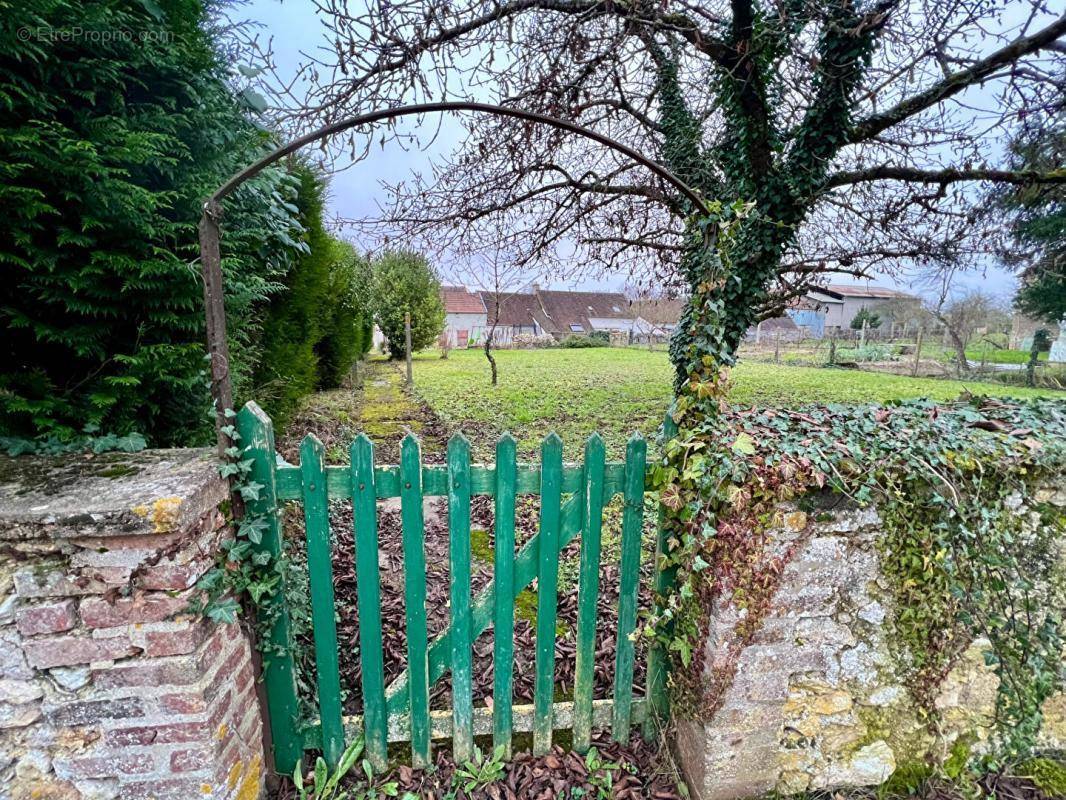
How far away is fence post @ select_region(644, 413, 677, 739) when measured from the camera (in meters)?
1.88

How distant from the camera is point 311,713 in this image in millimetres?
1986

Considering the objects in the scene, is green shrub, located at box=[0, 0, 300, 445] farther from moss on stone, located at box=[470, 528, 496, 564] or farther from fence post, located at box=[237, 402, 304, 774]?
moss on stone, located at box=[470, 528, 496, 564]

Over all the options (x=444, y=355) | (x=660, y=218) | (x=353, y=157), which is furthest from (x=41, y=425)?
(x=444, y=355)

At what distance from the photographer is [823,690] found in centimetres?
179

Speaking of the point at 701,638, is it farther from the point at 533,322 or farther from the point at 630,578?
the point at 533,322

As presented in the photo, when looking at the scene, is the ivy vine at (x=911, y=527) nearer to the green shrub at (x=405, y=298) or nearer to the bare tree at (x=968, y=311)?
the green shrub at (x=405, y=298)

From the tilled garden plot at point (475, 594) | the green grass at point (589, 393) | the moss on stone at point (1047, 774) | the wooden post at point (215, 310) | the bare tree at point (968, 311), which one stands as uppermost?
the bare tree at point (968, 311)

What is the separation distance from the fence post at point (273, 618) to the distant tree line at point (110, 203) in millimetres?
596

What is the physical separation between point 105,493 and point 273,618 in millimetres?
701

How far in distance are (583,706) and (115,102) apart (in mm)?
2957

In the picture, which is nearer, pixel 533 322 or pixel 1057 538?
pixel 1057 538

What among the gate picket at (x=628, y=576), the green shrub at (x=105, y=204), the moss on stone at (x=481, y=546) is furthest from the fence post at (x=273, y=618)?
the moss on stone at (x=481, y=546)

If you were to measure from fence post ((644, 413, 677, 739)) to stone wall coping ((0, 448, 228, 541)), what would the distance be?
5.16ft

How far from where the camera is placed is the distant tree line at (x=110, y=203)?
152cm
